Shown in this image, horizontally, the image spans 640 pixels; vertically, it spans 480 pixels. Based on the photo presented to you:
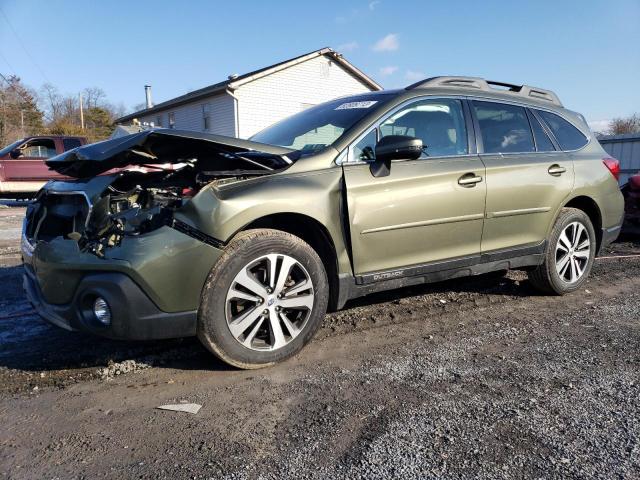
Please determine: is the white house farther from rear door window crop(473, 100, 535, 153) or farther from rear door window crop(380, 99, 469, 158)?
rear door window crop(380, 99, 469, 158)

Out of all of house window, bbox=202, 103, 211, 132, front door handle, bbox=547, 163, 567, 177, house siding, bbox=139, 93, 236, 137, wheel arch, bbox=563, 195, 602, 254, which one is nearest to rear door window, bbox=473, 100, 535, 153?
front door handle, bbox=547, 163, 567, 177

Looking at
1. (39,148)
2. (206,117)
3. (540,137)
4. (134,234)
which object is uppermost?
(206,117)

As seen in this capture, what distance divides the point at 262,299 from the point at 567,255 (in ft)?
10.5

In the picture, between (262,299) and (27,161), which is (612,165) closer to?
(262,299)

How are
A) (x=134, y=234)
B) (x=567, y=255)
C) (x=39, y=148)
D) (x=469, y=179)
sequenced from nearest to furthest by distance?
(x=134, y=234), (x=469, y=179), (x=567, y=255), (x=39, y=148)

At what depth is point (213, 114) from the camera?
24578 mm

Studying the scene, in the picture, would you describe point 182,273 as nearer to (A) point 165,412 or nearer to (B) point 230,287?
(B) point 230,287

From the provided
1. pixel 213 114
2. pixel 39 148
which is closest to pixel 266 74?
pixel 213 114

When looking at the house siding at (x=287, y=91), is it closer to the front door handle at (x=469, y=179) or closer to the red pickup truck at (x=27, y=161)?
the red pickup truck at (x=27, y=161)

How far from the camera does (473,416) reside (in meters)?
2.55

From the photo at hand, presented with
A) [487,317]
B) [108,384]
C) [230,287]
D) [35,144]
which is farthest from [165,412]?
[35,144]

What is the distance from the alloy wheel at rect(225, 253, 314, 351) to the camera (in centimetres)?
300

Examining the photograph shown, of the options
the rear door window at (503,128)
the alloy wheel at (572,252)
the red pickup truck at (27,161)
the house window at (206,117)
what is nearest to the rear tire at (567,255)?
the alloy wheel at (572,252)

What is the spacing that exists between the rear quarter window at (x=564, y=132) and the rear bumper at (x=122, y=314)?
3.75 meters
